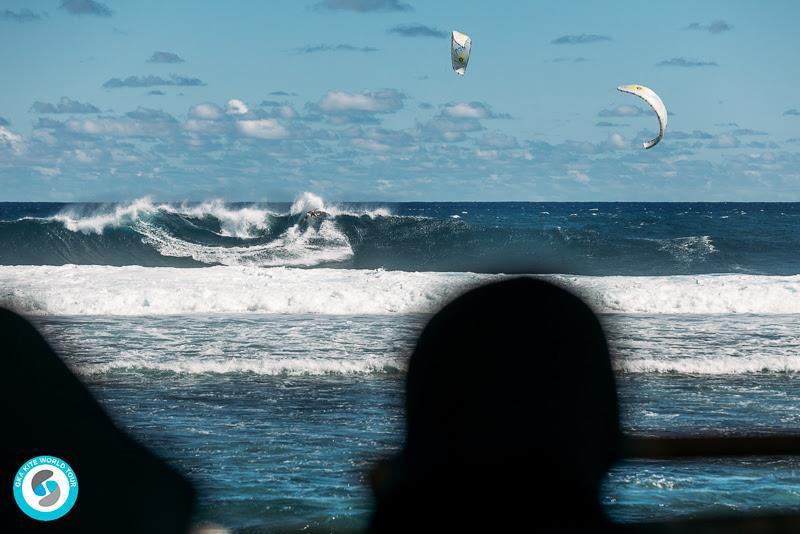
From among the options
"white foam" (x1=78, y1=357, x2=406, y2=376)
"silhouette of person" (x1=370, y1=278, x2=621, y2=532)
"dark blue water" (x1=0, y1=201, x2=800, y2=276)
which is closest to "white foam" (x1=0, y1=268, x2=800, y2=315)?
"white foam" (x1=78, y1=357, x2=406, y2=376)

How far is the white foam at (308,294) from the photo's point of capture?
52.1ft

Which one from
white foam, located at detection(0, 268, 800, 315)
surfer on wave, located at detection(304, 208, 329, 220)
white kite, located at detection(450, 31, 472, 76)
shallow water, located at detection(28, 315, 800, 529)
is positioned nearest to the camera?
shallow water, located at detection(28, 315, 800, 529)

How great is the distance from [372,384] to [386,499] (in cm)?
860

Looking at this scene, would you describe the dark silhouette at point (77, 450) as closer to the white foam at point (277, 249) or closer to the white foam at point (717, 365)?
the white foam at point (717, 365)

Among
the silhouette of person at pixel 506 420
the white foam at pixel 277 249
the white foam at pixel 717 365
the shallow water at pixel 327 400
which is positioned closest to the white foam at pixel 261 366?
the shallow water at pixel 327 400

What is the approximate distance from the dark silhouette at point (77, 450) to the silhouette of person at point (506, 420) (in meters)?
0.13

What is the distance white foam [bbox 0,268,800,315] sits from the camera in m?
15.9

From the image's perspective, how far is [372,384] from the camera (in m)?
9.09

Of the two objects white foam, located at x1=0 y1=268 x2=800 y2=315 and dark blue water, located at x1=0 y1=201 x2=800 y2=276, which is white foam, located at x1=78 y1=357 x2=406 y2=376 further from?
dark blue water, located at x1=0 y1=201 x2=800 y2=276

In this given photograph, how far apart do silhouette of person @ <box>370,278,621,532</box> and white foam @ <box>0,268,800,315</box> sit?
14.3m

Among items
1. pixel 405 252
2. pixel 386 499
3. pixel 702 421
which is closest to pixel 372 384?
pixel 702 421

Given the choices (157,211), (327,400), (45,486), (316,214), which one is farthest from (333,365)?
(157,211)

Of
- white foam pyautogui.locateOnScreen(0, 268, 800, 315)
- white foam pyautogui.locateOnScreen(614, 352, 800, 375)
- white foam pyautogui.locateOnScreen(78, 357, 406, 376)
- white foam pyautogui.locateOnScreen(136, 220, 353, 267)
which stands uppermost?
white foam pyautogui.locateOnScreen(136, 220, 353, 267)

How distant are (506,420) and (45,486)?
0.27m
